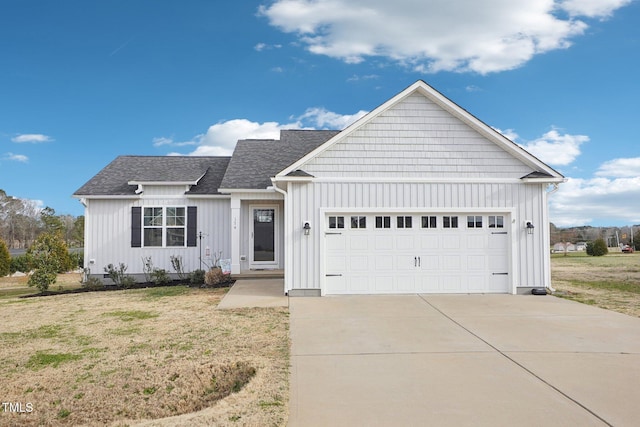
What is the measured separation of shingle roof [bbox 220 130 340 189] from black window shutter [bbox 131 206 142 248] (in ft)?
11.1

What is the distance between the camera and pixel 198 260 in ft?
47.2

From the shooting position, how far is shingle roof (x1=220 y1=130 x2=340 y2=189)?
13.9 meters

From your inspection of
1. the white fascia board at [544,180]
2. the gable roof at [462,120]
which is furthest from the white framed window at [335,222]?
the white fascia board at [544,180]

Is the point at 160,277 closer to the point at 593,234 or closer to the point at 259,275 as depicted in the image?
the point at 259,275

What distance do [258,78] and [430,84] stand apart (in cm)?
716

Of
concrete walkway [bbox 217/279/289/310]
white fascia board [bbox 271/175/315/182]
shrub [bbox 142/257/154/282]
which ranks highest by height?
white fascia board [bbox 271/175/315/182]

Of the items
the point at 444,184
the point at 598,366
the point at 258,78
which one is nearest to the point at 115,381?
the point at 598,366

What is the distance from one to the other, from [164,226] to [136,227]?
946 millimetres

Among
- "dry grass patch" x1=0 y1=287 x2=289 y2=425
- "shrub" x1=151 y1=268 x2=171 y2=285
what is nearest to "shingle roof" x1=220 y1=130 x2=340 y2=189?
"shrub" x1=151 y1=268 x2=171 y2=285

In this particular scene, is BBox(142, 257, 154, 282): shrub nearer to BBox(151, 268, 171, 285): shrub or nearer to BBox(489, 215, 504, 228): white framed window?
BBox(151, 268, 171, 285): shrub

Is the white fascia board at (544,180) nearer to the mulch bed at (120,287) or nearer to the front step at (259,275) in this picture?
the front step at (259,275)

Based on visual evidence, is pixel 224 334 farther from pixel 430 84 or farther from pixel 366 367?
pixel 430 84

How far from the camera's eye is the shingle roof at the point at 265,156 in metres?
13.9

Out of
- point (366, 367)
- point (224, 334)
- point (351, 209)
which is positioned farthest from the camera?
point (351, 209)
